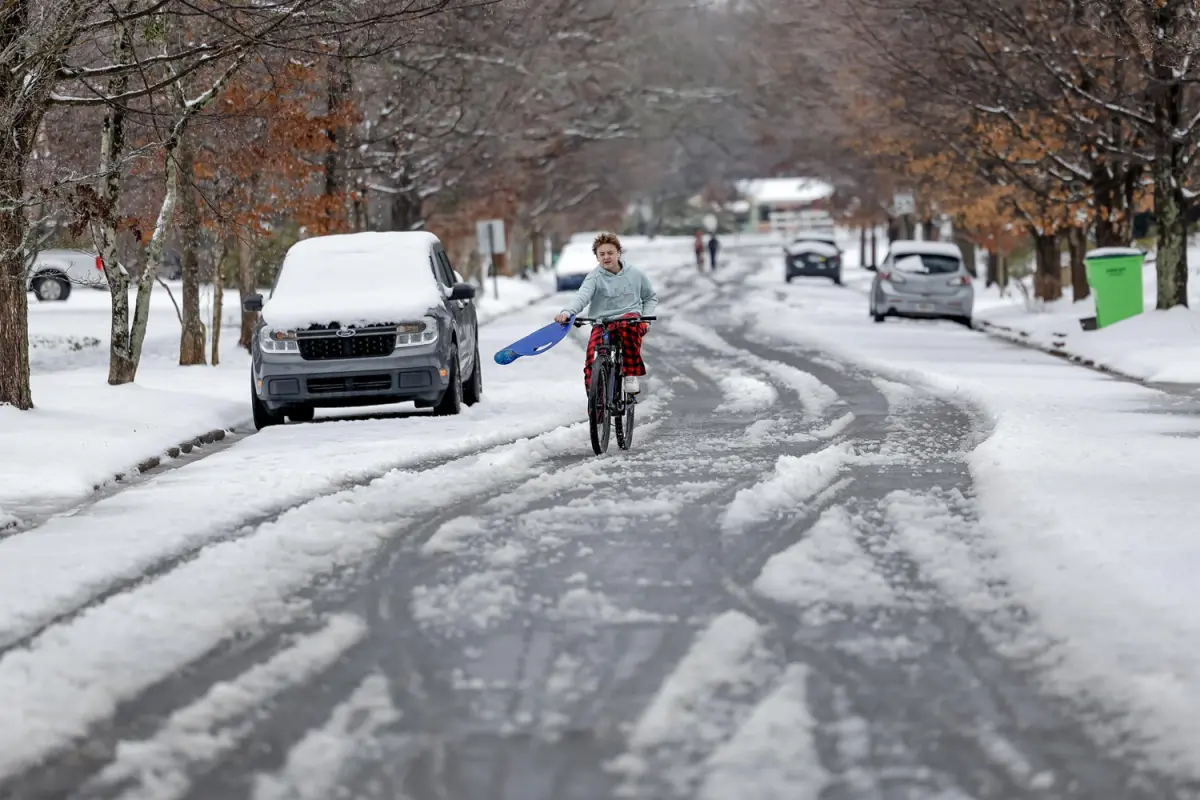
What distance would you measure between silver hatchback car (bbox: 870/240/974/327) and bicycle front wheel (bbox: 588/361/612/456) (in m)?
23.7

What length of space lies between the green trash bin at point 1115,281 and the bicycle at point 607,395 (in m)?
16.9

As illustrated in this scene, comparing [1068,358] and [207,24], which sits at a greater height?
[207,24]

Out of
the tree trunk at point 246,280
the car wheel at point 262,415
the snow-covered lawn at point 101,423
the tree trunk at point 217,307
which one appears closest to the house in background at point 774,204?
the tree trunk at point 246,280

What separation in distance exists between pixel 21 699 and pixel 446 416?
11778mm

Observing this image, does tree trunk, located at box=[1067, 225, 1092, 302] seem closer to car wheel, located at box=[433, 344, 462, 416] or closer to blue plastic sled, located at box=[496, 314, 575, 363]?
car wheel, located at box=[433, 344, 462, 416]

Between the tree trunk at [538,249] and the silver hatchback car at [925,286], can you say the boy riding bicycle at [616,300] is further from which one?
the tree trunk at [538,249]

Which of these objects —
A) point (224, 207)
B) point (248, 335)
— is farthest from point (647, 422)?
point (248, 335)

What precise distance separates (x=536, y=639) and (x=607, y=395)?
700 cm

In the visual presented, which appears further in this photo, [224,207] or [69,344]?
[69,344]

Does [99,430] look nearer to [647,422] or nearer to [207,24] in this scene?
[647,422]

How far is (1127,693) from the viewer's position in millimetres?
6445

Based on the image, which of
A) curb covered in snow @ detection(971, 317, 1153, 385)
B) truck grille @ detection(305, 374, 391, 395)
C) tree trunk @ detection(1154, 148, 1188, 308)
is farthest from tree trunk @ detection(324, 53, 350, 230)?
tree trunk @ detection(1154, 148, 1188, 308)

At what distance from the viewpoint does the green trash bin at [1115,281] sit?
29.7m

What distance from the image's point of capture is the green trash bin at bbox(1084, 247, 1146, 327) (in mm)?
29719
